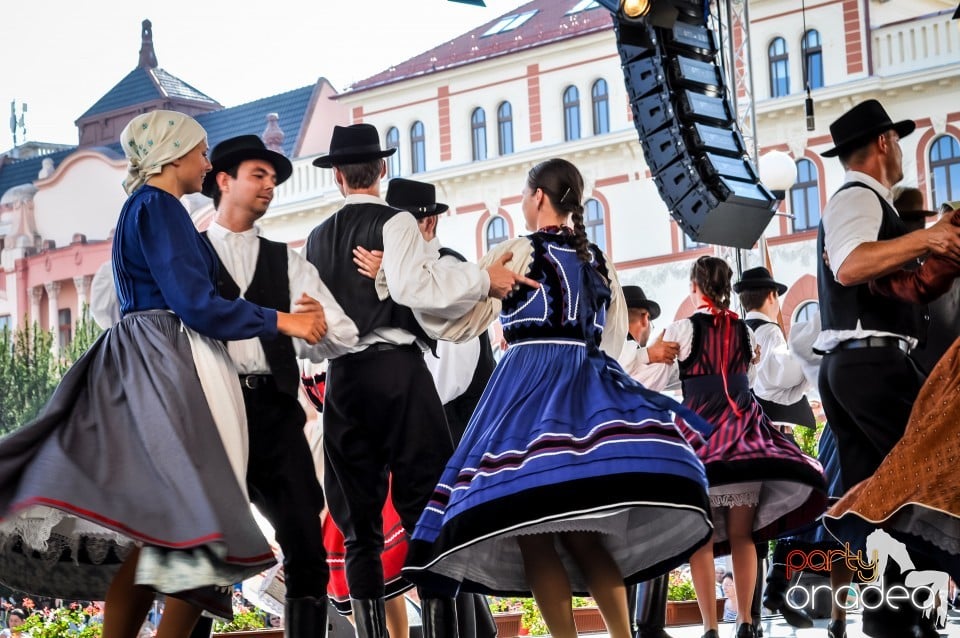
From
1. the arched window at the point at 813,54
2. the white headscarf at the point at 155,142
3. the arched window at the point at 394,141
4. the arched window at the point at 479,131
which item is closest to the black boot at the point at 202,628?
the white headscarf at the point at 155,142

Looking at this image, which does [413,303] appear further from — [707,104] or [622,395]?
[707,104]

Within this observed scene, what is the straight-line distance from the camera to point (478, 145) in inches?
1011

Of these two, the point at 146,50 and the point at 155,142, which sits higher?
the point at 146,50

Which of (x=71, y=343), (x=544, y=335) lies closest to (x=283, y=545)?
(x=544, y=335)

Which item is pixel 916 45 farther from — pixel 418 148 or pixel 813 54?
pixel 418 148

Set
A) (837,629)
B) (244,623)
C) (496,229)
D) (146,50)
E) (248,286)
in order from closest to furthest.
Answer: (248,286) < (837,629) < (244,623) < (496,229) < (146,50)

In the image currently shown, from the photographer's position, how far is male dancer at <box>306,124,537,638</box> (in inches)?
165

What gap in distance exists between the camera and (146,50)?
93.4 feet

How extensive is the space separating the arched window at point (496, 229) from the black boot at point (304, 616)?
2117cm

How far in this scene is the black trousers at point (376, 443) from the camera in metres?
4.26

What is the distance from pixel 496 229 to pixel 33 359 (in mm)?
10479

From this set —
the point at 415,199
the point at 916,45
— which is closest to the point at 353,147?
the point at 415,199

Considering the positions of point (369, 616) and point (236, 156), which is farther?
point (369, 616)

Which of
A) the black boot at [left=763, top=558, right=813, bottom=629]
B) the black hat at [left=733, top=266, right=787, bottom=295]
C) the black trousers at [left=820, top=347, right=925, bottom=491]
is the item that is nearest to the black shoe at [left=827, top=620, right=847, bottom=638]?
the black boot at [left=763, top=558, right=813, bottom=629]
